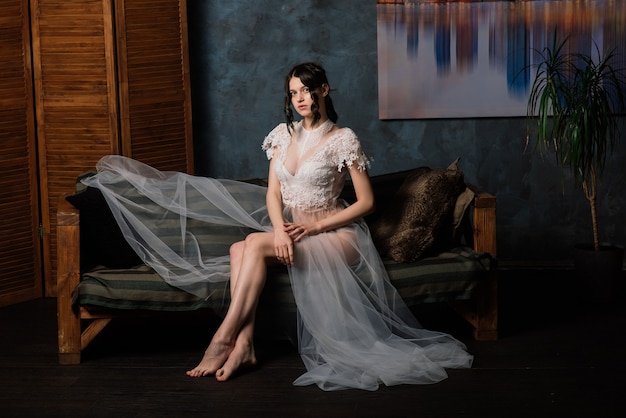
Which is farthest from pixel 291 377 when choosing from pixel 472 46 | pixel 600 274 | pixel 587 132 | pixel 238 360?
pixel 472 46

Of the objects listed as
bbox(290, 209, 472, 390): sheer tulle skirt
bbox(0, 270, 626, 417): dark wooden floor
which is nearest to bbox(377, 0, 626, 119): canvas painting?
bbox(0, 270, 626, 417): dark wooden floor

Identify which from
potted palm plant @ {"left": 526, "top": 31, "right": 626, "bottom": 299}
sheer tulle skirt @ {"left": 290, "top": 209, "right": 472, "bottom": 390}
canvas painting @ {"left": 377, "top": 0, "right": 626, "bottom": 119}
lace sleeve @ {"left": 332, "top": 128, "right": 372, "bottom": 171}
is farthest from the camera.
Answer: canvas painting @ {"left": 377, "top": 0, "right": 626, "bottom": 119}

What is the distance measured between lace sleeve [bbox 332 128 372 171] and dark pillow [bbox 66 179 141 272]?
102cm

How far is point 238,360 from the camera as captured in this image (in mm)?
3775

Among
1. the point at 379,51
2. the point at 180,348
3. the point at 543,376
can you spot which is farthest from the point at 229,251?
the point at 379,51

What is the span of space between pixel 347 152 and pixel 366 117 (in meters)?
1.77

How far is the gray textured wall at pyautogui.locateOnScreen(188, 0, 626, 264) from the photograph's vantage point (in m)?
5.64

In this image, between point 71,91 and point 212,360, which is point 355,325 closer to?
point 212,360

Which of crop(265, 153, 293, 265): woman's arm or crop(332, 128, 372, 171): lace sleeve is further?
crop(332, 128, 372, 171): lace sleeve

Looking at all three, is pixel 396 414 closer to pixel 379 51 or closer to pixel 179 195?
pixel 179 195

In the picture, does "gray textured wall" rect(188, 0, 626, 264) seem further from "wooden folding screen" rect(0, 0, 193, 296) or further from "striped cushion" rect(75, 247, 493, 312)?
"striped cushion" rect(75, 247, 493, 312)

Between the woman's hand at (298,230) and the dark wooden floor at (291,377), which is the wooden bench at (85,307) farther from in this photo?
the woman's hand at (298,230)

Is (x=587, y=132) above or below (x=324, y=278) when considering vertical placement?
above

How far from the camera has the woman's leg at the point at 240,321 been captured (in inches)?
149
